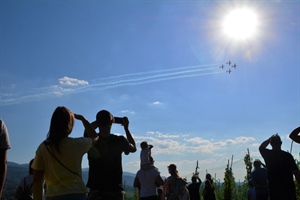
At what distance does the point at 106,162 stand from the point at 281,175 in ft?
11.9

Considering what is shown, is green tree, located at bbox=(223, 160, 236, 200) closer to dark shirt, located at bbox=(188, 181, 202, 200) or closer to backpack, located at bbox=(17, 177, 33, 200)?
dark shirt, located at bbox=(188, 181, 202, 200)

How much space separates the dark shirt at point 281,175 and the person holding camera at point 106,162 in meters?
3.26

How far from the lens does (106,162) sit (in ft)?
14.4

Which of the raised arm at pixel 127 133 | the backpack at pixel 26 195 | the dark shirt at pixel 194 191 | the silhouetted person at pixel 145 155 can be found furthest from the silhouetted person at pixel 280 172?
the dark shirt at pixel 194 191

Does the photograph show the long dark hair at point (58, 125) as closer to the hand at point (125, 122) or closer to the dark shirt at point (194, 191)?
the hand at point (125, 122)

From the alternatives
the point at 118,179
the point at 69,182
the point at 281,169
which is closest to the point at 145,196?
the point at 281,169

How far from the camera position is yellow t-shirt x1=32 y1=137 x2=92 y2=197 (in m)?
3.34

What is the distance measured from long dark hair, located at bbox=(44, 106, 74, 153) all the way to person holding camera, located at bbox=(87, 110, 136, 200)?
0.97m

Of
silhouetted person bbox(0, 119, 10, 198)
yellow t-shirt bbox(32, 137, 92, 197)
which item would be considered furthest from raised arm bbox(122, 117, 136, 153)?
silhouetted person bbox(0, 119, 10, 198)

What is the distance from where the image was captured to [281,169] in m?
6.41

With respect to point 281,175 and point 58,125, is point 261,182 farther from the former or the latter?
point 58,125

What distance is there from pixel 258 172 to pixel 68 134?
711 cm

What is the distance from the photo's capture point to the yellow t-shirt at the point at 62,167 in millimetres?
3336

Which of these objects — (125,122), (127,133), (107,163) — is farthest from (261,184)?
(107,163)
